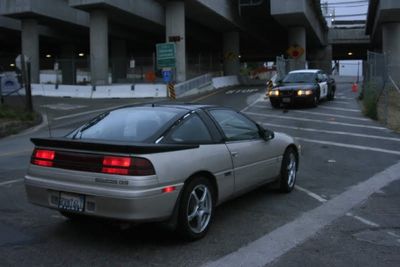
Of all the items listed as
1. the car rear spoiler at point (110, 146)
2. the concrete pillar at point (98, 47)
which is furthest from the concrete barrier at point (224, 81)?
the car rear spoiler at point (110, 146)

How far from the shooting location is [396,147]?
12727 millimetres

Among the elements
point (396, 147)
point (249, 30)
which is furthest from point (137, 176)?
point (249, 30)

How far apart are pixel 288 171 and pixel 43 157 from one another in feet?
12.0

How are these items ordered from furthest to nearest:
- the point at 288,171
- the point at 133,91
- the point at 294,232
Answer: the point at 133,91
the point at 288,171
the point at 294,232

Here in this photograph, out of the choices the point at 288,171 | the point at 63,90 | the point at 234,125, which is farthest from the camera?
the point at 63,90

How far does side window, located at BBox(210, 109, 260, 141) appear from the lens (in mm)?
6425

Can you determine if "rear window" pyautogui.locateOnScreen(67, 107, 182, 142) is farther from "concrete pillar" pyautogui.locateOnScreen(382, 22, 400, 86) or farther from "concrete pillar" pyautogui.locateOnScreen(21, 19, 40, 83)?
"concrete pillar" pyautogui.locateOnScreen(21, 19, 40, 83)

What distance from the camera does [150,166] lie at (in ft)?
16.4

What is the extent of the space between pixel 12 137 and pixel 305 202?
12305 mm

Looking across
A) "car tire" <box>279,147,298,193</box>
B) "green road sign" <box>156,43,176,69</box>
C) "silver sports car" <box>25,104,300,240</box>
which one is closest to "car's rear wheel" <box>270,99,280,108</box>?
"green road sign" <box>156,43,176,69</box>

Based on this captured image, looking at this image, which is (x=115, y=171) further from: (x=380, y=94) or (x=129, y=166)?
(x=380, y=94)

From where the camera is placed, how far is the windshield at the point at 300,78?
23.1 metres

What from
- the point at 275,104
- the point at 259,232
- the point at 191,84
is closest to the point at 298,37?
the point at 191,84

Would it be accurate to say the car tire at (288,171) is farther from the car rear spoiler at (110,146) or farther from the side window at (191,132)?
the car rear spoiler at (110,146)
